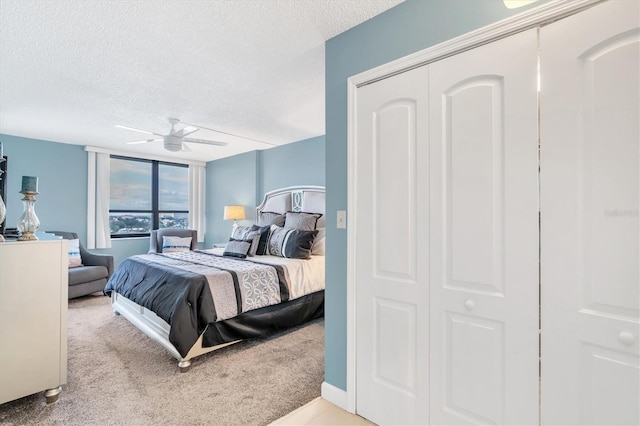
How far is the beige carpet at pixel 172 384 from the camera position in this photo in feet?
6.28

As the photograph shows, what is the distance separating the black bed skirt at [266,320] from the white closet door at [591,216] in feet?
7.44

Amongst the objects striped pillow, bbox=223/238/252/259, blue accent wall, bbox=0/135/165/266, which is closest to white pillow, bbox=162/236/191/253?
blue accent wall, bbox=0/135/165/266

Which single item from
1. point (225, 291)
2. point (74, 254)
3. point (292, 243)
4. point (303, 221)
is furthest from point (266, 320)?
point (74, 254)

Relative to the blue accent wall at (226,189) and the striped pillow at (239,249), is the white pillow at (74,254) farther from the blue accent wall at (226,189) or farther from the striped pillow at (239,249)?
the striped pillow at (239,249)

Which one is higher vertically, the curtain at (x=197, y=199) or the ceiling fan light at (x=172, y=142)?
the ceiling fan light at (x=172, y=142)

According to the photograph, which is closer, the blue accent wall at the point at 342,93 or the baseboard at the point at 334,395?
the blue accent wall at the point at 342,93

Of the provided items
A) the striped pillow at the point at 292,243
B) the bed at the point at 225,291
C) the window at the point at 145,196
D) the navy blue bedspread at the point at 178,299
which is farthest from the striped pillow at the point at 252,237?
the window at the point at 145,196

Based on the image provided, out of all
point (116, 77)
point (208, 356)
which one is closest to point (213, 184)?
point (116, 77)

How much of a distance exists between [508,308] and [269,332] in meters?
2.30

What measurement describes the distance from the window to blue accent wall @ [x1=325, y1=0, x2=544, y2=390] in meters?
5.10

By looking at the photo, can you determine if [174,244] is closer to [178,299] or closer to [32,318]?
[178,299]

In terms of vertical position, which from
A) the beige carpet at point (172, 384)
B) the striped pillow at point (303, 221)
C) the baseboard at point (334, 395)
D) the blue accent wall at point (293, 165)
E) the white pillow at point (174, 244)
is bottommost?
the beige carpet at point (172, 384)

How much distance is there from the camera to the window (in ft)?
18.9

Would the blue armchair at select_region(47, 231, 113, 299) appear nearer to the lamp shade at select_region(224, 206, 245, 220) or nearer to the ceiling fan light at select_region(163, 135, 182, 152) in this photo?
the lamp shade at select_region(224, 206, 245, 220)
